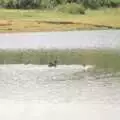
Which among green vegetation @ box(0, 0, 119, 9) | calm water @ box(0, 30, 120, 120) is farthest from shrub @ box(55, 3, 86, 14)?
calm water @ box(0, 30, 120, 120)

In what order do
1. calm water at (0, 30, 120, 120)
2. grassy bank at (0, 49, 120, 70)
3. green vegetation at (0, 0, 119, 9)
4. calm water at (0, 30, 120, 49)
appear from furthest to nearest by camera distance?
green vegetation at (0, 0, 119, 9) < calm water at (0, 30, 120, 49) < grassy bank at (0, 49, 120, 70) < calm water at (0, 30, 120, 120)

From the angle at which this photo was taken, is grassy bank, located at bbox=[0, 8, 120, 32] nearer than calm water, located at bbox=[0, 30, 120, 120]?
No

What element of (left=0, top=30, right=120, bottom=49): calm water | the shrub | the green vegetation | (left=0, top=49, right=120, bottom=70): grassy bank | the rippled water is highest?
the rippled water

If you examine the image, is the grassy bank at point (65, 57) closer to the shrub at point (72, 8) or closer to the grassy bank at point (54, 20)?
the grassy bank at point (54, 20)

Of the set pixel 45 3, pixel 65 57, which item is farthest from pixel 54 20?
pixel 65 57

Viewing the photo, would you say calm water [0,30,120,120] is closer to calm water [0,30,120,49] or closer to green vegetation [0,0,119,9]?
calm water [0,30,120,49]

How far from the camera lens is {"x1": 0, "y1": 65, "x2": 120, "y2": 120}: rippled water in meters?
3.89

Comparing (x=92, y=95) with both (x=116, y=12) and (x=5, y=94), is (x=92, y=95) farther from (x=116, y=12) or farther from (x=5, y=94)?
(x=116, y=12)

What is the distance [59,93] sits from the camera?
4.62 meters

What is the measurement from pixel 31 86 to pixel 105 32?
3.87 m

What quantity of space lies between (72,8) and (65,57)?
1552 millimetres

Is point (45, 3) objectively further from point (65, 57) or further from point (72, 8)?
point (65, 57)

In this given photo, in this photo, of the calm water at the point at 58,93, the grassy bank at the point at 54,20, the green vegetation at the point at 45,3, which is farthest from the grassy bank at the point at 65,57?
the green vegetation at the point at 45,3

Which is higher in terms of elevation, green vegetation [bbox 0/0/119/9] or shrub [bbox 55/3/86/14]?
green vegetation [bbox 0/0/119/9]
